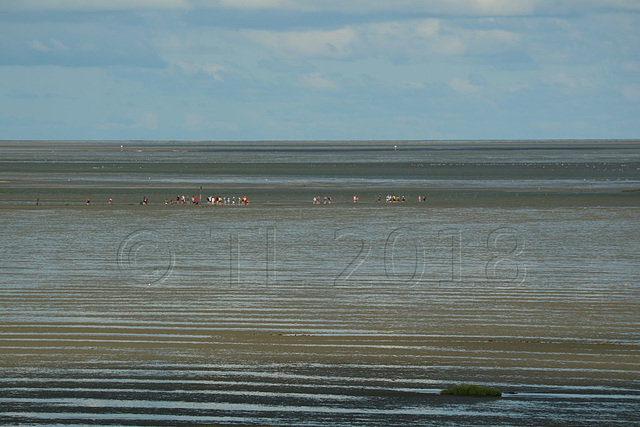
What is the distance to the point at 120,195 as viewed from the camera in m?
94.3

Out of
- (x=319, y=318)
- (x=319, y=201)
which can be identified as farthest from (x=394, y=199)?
(x=319, y=318)

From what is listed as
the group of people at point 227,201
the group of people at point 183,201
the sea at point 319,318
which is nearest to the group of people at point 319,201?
the group of people at point 227,201

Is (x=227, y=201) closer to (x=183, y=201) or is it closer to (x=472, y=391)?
(x=183, y=201)

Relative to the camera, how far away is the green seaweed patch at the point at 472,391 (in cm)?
2053

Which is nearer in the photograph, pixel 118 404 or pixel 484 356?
pixel 118 404

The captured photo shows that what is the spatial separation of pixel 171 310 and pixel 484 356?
12.3 metres

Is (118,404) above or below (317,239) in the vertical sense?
below

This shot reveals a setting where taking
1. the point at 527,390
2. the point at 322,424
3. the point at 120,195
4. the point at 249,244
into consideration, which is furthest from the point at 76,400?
the point at 120,195

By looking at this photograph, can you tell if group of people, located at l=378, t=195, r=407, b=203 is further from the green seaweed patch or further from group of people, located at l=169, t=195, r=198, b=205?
the green seaweed patch

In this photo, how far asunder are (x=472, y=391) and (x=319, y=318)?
10848 millimetres

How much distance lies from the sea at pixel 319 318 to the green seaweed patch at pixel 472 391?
273mm

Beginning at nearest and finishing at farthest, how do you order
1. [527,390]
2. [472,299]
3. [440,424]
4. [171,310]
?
[440,424], [527,390], [171,310], [472,299]

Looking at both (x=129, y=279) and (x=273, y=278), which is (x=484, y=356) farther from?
(x=129, y=279)

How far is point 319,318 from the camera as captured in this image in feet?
101
